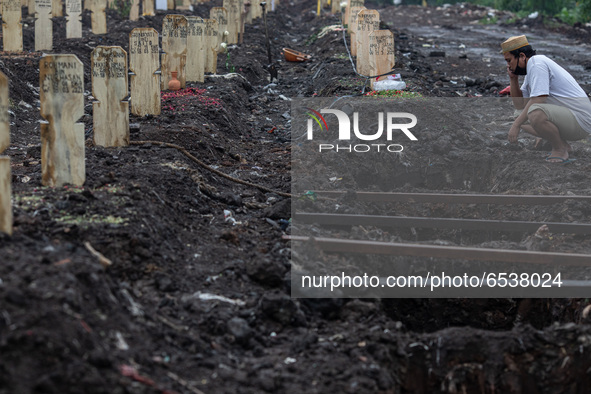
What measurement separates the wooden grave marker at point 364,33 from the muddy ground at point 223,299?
3220 millimetres

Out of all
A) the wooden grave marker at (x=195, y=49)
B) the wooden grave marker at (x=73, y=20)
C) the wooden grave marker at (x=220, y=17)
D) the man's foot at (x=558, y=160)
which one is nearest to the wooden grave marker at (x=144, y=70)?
the wooden grave marker at (x=195, y=49)

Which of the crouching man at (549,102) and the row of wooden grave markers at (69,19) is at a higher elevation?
the row of wooden grave markers at (69,19)

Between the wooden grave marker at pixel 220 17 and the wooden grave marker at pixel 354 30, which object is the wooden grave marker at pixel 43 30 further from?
the wooden grave marker at pixel 354 30

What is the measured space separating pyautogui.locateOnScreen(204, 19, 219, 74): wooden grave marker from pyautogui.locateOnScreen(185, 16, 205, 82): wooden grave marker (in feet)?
2.63

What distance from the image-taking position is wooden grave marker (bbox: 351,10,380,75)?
11.6m

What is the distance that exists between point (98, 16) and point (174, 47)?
631cm

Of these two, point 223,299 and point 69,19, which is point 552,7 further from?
point 223,299

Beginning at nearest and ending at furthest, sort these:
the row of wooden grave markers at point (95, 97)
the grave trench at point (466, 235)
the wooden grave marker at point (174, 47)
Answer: the row of wooden grave markers at point (95, 97) < the grave trench at point (466, 235) < the wooden grave marker at point (174, 47)

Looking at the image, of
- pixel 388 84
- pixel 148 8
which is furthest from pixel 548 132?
pixel 148 8

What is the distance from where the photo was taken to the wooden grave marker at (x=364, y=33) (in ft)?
37.9

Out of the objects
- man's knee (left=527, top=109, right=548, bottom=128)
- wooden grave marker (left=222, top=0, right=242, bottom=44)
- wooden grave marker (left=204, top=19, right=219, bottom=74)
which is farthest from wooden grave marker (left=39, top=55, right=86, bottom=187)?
wooden grave marker (left=222, top=0, right=242, bottom=44)

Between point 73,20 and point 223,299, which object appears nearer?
point 223,299

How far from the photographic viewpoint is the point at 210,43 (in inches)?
482

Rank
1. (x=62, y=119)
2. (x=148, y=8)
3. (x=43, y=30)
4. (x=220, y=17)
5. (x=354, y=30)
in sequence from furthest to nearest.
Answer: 1. (x=148, y=8)
2. (x=220, y=17)
3. (x=354, y=30)
4. (x=43, y=30)
5. (x=62, y=119)
